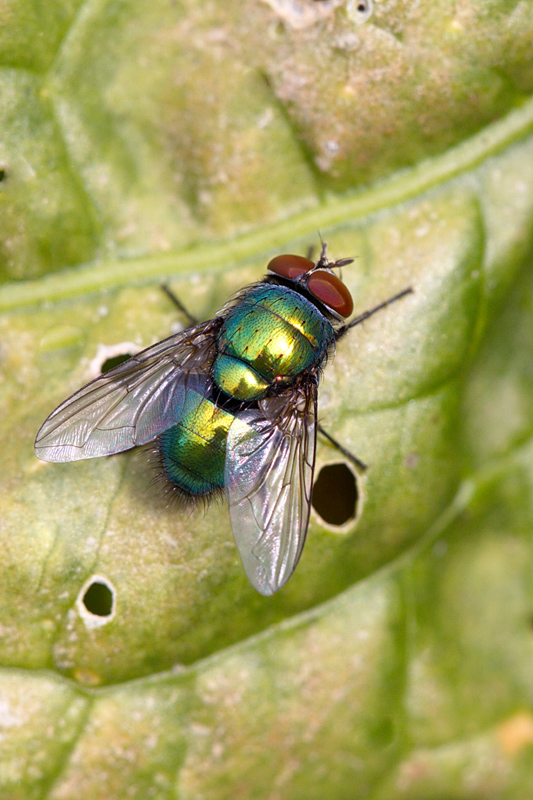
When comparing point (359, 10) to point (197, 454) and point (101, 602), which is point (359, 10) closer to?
point (197, 454)

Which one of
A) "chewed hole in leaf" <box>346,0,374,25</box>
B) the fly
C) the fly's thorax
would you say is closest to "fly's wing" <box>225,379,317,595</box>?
the fly

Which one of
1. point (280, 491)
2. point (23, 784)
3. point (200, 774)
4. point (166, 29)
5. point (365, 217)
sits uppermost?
point (166, 29)

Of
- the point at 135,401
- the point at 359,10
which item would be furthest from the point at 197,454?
the point at 359,10

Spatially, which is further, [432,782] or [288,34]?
[432,782]

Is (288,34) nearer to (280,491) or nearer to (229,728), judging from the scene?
(280,491)

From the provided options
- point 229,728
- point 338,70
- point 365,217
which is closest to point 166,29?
point 338,70

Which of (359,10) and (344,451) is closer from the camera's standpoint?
(359,10)

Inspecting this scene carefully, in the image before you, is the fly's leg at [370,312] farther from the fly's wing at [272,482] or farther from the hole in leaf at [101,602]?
the hole in leaf at [101,602]
